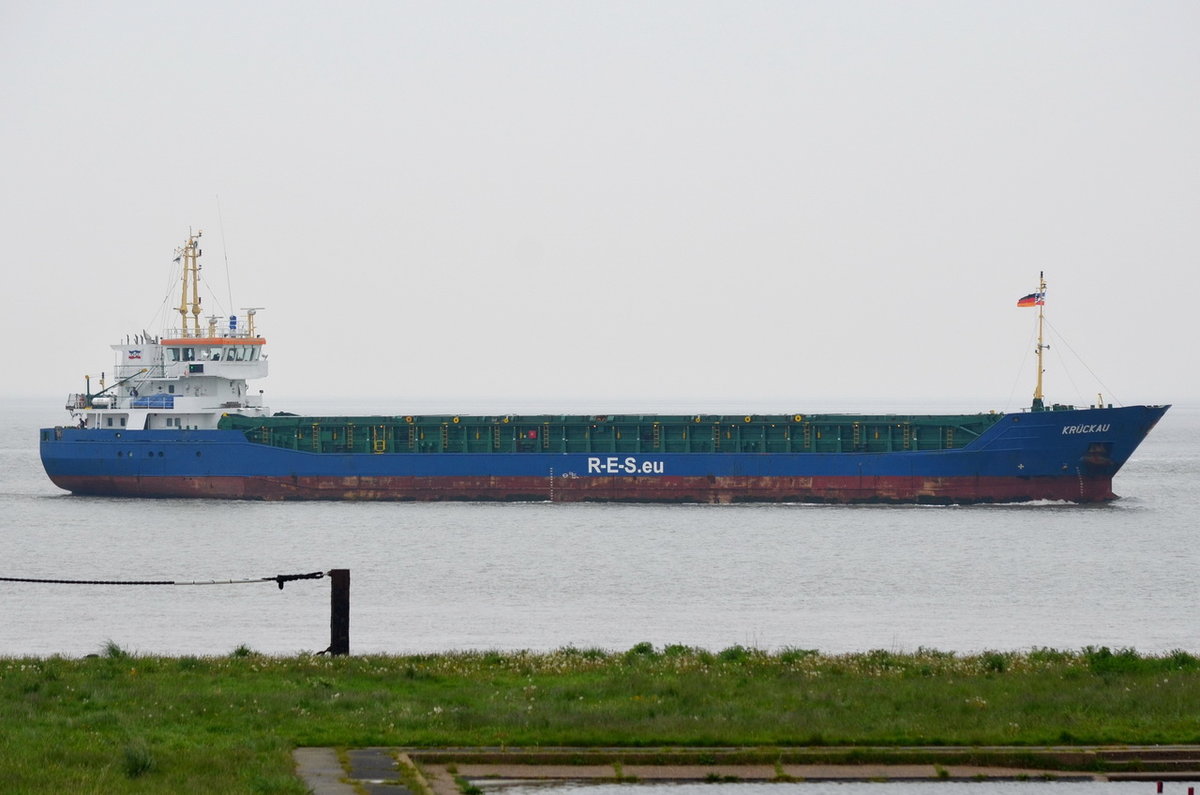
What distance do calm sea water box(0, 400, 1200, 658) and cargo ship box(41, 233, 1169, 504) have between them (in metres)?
0.97

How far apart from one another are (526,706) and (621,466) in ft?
132

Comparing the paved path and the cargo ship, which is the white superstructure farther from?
the paved path

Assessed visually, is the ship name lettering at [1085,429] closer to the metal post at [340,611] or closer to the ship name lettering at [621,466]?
the ship name lettering at [621,466]

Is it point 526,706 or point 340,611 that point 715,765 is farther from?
point 340,611


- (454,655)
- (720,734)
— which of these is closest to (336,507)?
(454,655)

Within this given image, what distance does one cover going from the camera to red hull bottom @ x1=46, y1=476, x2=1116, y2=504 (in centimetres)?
5156

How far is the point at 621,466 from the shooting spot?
5388cm

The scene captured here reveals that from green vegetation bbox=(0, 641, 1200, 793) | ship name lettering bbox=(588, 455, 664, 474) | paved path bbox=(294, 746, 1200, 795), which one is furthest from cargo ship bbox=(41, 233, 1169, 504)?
paved path bbox=(294, 746, 1200, 795)

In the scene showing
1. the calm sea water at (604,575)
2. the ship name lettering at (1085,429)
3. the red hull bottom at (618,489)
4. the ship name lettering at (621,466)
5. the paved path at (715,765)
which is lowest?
the calm sea water at (604,575)

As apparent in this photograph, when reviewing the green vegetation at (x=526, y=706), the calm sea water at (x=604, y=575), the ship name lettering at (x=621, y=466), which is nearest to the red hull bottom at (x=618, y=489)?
the ship name lettering at (x=621, y=466)

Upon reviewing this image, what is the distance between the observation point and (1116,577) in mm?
35375

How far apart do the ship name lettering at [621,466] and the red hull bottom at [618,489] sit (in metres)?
0.31

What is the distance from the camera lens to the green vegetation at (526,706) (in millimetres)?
11547

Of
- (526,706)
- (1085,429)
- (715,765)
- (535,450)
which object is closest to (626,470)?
(535,450)
